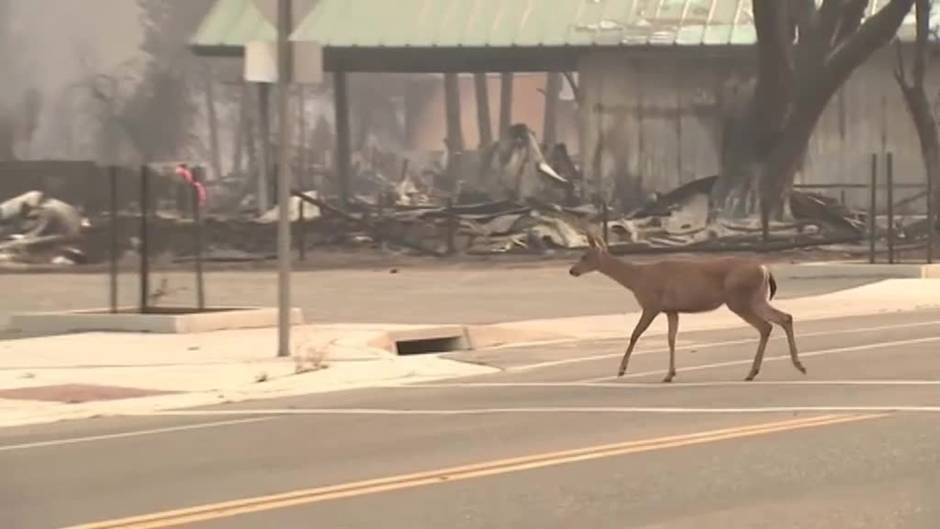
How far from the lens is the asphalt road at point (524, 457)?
31.5ft

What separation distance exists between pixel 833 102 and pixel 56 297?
26.0m

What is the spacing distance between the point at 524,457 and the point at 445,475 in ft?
2.59

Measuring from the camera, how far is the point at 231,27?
164 feet

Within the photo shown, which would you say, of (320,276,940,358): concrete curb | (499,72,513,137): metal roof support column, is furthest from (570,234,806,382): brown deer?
(499,72,513,137): metal roof support column

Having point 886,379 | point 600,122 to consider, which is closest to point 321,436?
point 886,379

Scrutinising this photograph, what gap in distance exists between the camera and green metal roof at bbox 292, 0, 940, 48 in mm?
47344

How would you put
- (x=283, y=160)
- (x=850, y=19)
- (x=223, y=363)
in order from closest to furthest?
(x=223, y=363) < (x=283, y=160) < (x=850, y=19)

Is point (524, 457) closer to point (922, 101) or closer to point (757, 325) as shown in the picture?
point (757, 325)

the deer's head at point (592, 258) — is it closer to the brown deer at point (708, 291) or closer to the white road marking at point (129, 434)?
the brown deer at point (708, 291)

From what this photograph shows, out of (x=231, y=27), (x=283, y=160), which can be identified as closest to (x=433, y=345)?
(x=283, y=160)

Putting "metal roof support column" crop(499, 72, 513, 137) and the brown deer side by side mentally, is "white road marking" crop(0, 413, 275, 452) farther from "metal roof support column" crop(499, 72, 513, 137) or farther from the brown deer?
"metal roof support column" crop(499, 72, 513, 137)

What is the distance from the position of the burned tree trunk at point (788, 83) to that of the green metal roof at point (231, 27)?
12643 millimetres

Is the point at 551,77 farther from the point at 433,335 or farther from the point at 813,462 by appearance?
the point at 813,462

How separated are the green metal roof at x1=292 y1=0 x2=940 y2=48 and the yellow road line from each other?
3494 centimetres
